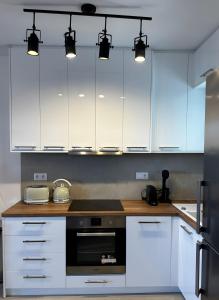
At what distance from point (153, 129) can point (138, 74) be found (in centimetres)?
60

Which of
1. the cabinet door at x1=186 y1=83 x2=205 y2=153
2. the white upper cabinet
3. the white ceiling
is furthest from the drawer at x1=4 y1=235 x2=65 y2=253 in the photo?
the white upper cabinet

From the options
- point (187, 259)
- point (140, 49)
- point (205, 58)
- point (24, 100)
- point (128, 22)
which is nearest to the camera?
point (140, 49)

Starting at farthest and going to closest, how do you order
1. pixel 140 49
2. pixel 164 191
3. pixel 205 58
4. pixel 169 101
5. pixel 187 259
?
pixel 164 191 → pixel 169 101 → pixel 205 58 → pixel 187 259 → pixel 140 49

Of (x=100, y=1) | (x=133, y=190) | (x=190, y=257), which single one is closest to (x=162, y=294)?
(x=190, y=257)

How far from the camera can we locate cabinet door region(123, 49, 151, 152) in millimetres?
2693

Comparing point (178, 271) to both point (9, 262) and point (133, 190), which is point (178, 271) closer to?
point (133, 190)

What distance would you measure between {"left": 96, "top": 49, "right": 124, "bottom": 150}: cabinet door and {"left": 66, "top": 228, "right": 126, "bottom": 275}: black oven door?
86 centimetres

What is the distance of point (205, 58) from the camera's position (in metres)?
2.44

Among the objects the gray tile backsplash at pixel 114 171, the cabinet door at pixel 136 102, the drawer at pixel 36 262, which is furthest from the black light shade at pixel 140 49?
the drawer at pixel 36 262

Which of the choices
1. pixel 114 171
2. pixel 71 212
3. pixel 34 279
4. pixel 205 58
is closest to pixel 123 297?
pixel 34 279

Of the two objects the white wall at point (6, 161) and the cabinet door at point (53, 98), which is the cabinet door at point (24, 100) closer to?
the cabinet door at point (53, 98)

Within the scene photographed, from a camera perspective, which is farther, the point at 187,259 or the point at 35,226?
the point at 35,226

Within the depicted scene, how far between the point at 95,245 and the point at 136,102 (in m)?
1.49

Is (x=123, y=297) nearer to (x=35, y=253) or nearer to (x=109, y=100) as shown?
(x=35, y=253)
